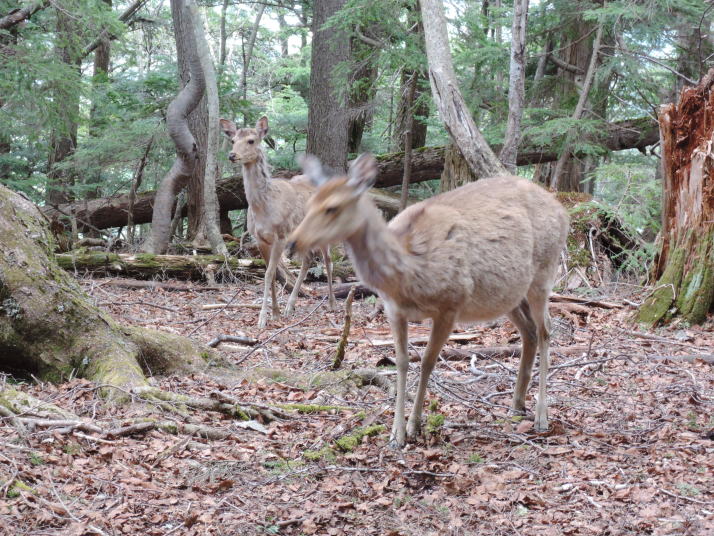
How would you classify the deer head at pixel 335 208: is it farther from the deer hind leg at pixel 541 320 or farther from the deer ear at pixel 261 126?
the deer ear at pixel 261 126

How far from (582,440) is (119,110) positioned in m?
14.3

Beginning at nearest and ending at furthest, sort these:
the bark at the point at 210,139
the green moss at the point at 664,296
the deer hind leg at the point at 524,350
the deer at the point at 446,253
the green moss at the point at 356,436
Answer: the deer at the point at 446,253, the green moss at the point at 356,436, the deer hind leg at the point at 524,350, the green moss at the point at 664,296, the bark at the point at 210,139

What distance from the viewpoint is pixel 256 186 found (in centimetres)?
1139

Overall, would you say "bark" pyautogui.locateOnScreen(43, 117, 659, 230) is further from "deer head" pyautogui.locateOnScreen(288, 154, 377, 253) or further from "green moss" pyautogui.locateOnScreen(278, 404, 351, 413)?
"deer head" pyautogui.locateOnScreen(288, 154, 377, 253)

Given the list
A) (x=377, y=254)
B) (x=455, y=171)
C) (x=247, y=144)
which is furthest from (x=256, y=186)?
(x=377, y=254)

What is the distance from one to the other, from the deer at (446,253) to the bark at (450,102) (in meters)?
5.37

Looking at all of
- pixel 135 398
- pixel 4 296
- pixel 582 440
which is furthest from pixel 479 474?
pixel 4 296

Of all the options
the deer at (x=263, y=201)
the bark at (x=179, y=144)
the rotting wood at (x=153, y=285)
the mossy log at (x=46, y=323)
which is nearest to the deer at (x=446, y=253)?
the mossy log at (x=46, y=323)

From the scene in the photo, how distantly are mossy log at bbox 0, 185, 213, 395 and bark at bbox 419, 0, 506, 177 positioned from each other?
6.76m

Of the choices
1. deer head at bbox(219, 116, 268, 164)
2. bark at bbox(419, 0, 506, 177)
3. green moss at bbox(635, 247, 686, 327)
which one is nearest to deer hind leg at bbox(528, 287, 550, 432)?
green moss at bbox(635, 247, 686, 327)

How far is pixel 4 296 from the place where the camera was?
5.75 m

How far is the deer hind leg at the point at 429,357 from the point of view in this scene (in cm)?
496

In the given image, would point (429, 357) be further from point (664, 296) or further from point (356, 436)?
point (664, 296)

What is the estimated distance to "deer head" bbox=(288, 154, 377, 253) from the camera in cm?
438
